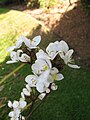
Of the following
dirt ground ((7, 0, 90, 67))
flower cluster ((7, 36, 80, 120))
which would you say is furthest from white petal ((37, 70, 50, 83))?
dirt ground ((7, 0, 90, 67))

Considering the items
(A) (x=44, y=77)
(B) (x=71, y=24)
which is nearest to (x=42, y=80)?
(A) (x=44, y=77)

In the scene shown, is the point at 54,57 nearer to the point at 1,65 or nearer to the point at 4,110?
the point at 4,110

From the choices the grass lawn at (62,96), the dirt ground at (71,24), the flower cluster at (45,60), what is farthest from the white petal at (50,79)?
the dirt ground at (71,24)

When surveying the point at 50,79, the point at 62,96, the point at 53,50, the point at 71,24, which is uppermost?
the point at 53,50

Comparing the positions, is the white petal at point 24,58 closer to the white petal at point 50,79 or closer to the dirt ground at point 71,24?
the white petal at point 50,79

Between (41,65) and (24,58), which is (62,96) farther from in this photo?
(41,65)
